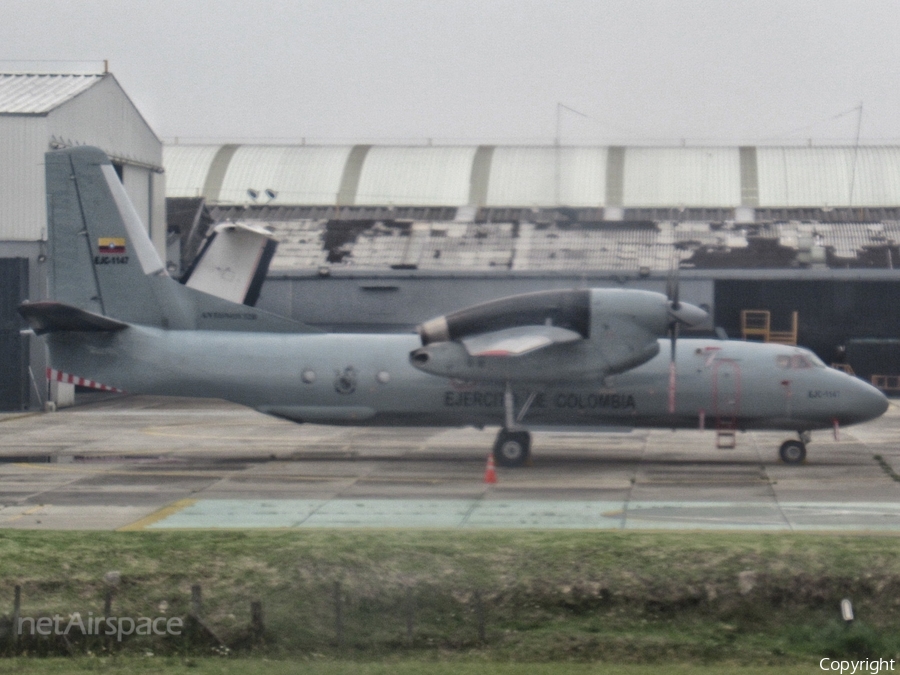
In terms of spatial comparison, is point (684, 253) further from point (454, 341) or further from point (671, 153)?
point (454, 341)

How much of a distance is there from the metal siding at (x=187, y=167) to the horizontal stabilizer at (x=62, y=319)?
1635 inches

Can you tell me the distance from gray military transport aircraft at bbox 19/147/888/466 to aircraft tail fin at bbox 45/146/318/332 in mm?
70

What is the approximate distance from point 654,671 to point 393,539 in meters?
5.96

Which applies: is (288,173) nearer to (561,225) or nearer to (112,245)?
(561,225)

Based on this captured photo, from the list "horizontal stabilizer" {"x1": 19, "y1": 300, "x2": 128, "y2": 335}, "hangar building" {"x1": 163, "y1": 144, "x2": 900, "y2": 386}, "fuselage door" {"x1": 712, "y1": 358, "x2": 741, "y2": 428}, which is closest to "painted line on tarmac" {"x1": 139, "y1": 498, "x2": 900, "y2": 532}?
"fuselage door" {"x1": 712, "y1": 358, "x2": 741, "y2": 428}

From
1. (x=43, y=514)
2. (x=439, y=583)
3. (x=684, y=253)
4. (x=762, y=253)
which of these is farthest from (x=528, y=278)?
(x=439, y=583)

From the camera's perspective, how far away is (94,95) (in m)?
51.6

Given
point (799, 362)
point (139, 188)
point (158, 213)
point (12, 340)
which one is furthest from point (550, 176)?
point (799, 362)

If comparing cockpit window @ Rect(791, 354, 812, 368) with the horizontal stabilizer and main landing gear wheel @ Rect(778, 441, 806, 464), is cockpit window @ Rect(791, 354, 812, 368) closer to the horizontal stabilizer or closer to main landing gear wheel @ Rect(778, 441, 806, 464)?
main landing gear wheel @ Rect(778, 441, 806, 464)

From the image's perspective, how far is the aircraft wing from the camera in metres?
29.0

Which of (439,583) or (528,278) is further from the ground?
(528,278)

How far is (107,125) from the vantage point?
52.7 meters

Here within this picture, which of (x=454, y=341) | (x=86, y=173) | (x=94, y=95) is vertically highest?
(x=94, y=95)

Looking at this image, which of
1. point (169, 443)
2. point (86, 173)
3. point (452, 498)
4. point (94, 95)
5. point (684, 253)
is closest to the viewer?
point (452, 498)
